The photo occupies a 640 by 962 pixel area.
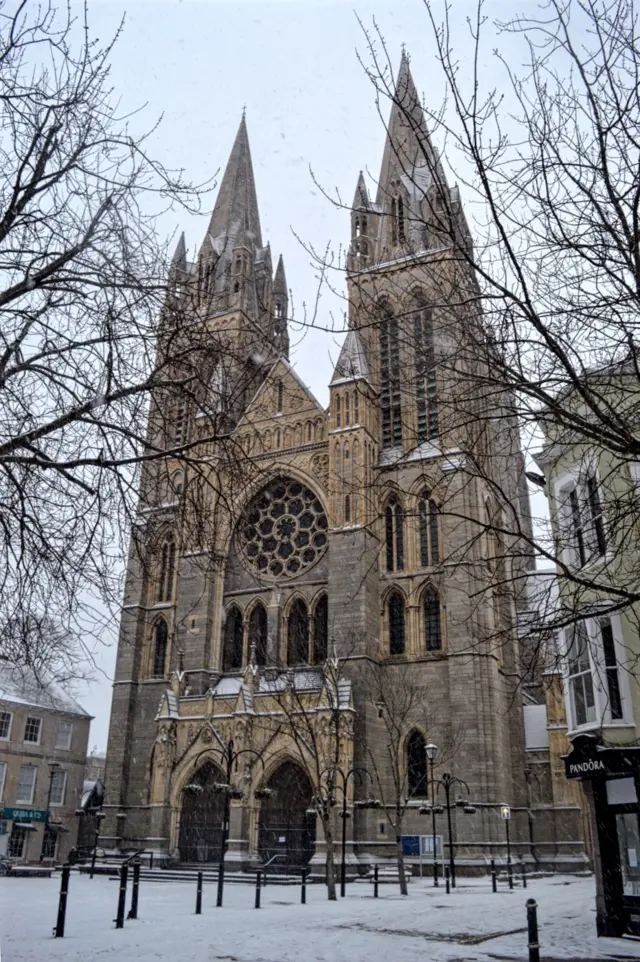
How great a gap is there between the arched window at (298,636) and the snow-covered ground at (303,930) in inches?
512

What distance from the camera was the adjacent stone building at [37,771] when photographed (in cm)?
3578

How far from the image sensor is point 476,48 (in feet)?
21.9

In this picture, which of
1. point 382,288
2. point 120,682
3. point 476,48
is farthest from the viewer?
point 382,288

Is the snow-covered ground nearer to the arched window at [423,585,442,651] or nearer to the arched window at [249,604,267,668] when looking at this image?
the arched window at [423,585,442,651]

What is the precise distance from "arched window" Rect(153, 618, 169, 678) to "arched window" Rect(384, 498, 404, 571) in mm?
9903

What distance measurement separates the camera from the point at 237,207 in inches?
1832

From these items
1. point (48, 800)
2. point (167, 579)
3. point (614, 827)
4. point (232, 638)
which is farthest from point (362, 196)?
point (48, 800)

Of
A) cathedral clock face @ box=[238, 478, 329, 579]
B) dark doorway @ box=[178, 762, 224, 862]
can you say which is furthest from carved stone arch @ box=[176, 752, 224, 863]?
cathedral clock face @ box=[238, 478, 329, 579]

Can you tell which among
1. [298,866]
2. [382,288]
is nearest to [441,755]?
[298,866]

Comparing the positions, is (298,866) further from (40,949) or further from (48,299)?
(48,299)

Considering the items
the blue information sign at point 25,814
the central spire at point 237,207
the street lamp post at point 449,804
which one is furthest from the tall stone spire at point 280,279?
the street lamp post at point 449,804

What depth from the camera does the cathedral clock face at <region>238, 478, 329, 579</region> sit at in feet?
107

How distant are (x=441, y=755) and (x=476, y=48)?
959 inches

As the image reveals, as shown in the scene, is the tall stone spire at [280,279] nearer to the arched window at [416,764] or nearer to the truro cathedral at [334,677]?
the truro cathedral at [334,677]
